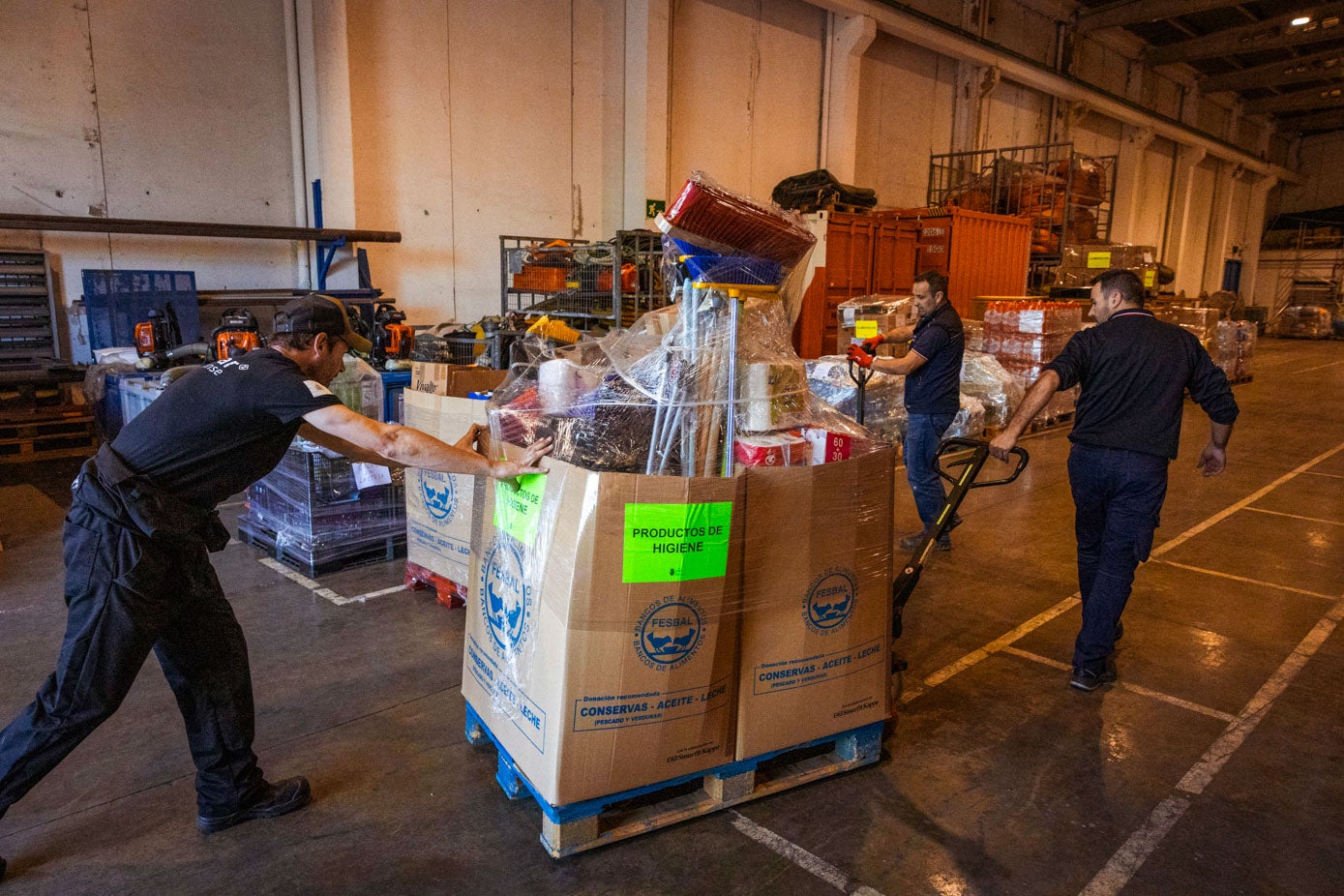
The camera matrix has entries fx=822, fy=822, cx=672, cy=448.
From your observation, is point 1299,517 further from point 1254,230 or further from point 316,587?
point 1254,230

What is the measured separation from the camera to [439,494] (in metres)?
4.36

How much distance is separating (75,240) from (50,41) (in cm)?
185

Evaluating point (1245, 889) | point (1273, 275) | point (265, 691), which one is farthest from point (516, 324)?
point (1273, 275)

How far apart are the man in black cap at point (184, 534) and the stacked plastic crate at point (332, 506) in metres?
2.21

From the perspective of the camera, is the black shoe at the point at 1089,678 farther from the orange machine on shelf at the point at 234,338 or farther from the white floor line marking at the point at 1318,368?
the white floor line marking at the point at 1318,368

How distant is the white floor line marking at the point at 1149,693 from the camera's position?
11.5 ft

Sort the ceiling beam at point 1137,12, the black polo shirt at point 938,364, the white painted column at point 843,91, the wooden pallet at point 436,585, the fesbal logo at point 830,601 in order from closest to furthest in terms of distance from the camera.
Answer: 1. the fesbal logo at point 830,601
2. the wooden pallet at point 436,585
3. the black polo shirt at point 938,364
4. the white painted column at point 843,91
5. the ceiling beam at point 1137,12

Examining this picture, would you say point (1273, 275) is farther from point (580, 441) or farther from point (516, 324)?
point (580, 441)

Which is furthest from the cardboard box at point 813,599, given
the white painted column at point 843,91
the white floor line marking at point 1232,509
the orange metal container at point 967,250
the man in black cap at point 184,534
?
the white painted column at point 843,91

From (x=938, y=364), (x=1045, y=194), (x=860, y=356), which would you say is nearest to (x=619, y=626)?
(x=860, y=356)

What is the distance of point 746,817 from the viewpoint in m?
2.70

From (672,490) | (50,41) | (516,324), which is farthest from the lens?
(516,324)

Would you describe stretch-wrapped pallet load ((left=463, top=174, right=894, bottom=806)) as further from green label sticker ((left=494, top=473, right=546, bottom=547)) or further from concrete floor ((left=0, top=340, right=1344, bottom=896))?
concrete floor ((left=0, top=340, right=1344, bottom=896))

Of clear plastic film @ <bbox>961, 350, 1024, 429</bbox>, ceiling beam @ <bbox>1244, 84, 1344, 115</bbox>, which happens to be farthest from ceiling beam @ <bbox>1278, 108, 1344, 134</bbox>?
clear plastic film @ <bbox>961, 350, 1024, 429</bbox>
